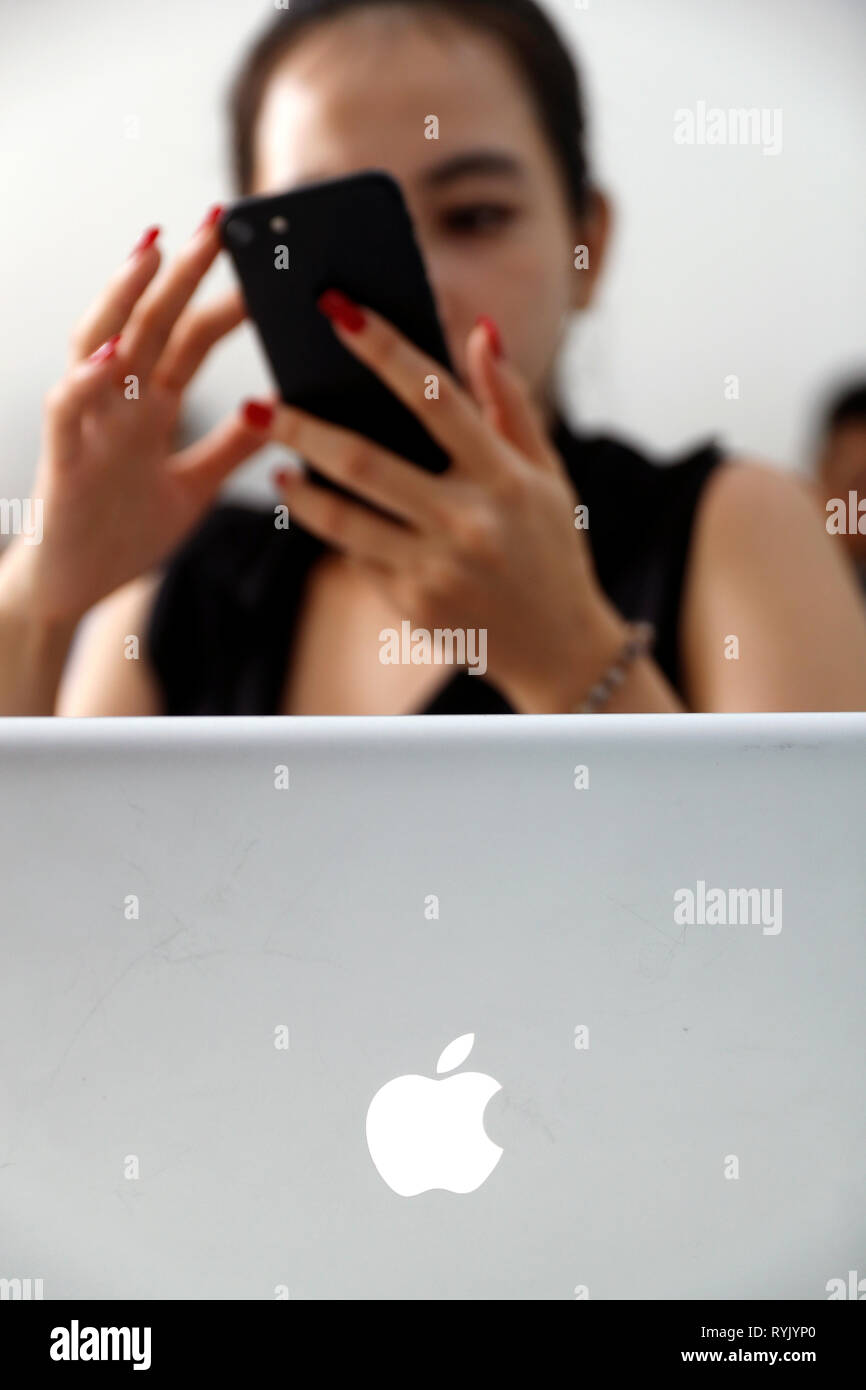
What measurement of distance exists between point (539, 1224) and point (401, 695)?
0.63 metres

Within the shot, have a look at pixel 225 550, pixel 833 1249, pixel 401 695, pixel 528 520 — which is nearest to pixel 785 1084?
pixel 833 1249

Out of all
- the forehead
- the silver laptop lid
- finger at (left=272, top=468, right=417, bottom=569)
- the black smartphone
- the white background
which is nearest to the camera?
the silver laptop lid

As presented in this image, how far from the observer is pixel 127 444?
94 centimetres

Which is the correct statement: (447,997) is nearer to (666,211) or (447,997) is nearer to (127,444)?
(127,444)

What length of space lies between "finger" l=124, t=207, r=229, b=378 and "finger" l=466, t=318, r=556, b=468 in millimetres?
226

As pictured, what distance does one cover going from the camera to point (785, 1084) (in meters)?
0.51

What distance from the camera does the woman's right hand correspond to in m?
0.90

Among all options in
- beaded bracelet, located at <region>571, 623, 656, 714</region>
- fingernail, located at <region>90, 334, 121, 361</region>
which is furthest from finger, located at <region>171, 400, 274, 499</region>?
beaded bracelet, located at <region>571, 623, 656, 714</region>

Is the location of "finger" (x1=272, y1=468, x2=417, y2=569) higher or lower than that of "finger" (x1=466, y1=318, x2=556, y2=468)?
lower

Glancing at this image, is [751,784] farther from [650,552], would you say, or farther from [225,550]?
[225,550]

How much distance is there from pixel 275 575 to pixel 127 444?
242mm

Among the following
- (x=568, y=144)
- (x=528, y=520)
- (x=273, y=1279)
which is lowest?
(x=273, y=1279)

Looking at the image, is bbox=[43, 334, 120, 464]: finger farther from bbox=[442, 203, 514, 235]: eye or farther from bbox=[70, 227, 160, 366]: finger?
bbox=[442, 203, 514, 235]: eye

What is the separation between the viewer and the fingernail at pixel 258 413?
971mm
